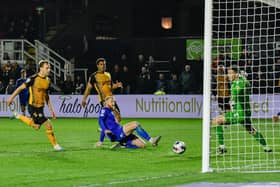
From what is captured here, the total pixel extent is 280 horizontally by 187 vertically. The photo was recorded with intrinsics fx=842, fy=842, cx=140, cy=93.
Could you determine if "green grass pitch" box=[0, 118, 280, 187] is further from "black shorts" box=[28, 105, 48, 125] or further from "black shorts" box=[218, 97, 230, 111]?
"black shorts" box=[218, 97, 230, 111]

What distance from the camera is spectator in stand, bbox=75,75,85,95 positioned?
3441 cm

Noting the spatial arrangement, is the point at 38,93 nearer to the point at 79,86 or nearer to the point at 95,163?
the point at 95,163

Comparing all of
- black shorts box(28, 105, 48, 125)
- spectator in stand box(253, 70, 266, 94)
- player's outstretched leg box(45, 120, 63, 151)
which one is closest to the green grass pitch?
player's outstretched leg box(45, 120, 63, 151)

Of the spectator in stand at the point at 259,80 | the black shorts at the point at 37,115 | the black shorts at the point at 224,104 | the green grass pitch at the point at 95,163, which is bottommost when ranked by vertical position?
the green grass pitch at the point at 95,163

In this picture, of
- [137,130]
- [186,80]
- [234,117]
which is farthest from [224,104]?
[186,80]

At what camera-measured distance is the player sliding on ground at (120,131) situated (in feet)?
59.7

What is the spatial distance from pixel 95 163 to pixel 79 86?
19.3 m

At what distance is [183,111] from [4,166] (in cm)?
1690

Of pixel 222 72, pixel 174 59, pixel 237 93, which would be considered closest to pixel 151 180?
pixel 237 93

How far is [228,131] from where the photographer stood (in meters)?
22.4

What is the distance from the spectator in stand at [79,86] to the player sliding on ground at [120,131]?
50.8ft

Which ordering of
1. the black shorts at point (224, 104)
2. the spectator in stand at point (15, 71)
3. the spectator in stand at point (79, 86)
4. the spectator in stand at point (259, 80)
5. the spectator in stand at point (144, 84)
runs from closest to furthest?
1. the black shorts at point (224, 104)
2. the spectator in stand at point (259, 80)
3. the spectator in stand at point (144, 84)
4. the spectator in stand at point (79, 86)
5. the spectator in stand at point (15, 71)

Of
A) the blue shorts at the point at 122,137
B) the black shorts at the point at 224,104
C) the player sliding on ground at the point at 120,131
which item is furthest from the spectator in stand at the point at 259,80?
the blue shorts at the point at 122,137

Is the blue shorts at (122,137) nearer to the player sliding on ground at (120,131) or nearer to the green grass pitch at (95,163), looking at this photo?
the player sliding on ground at (120,131)
